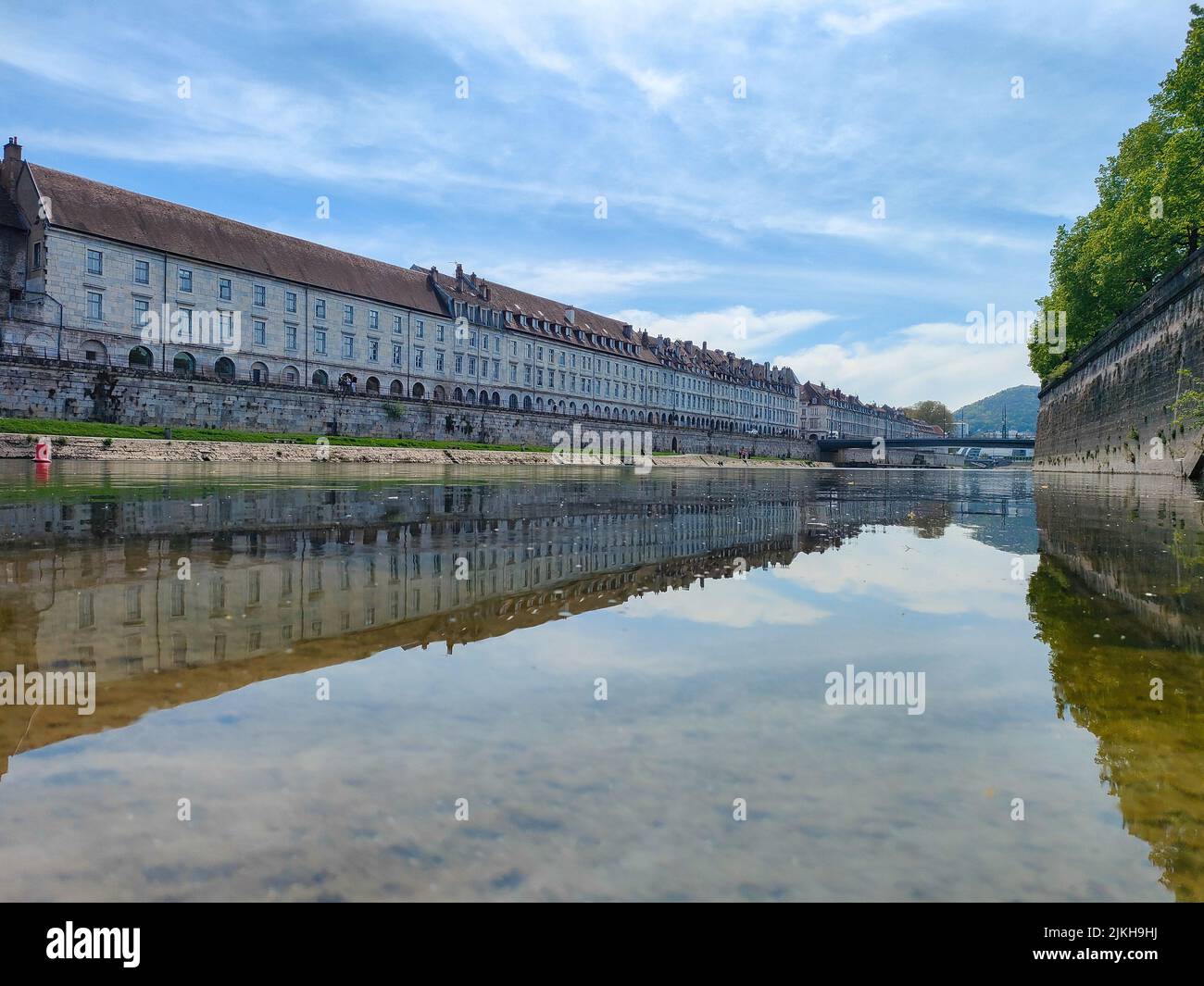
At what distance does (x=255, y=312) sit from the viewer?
63.3 m

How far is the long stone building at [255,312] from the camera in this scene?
53375 millimetres

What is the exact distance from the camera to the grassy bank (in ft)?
124

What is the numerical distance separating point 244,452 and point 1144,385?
45.2 metres

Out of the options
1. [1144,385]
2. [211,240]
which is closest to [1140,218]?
[1144,385]

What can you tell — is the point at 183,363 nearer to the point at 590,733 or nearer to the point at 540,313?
the point at 540,313

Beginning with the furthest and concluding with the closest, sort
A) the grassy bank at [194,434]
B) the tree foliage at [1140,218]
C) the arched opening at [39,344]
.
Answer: the arched opening at [39,344] → the grassy bank at [194,434] → the tree foliage at [1140,218]

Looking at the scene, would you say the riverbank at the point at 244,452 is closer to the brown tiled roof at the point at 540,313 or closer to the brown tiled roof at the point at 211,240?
the brown tiled roof at the point at 211,240

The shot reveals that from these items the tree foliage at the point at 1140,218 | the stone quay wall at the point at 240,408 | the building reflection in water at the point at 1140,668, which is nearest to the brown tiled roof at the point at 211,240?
the stone quay wall at the point at 240,408

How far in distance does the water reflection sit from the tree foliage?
108 ft

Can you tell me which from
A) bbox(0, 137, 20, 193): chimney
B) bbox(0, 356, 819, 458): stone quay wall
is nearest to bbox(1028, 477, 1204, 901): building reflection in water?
bbox(0, 356, 819, 458): stone quay wall

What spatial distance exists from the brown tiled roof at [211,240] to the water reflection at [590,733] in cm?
6021

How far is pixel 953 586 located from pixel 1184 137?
1380 inches

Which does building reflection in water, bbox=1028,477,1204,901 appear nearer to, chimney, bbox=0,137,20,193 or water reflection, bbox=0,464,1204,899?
water reflection, bbox=0,464,1204,899
